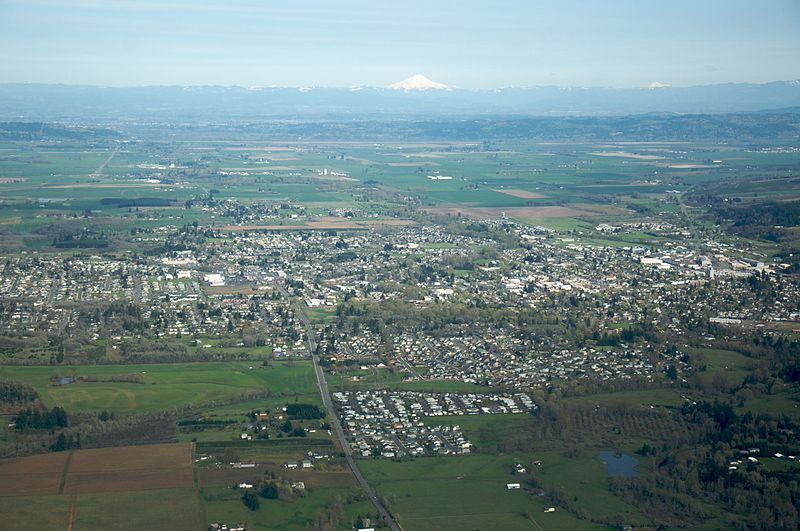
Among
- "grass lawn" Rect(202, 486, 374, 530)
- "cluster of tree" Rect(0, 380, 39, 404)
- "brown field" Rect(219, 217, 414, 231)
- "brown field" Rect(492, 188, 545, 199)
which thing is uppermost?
"brown field" Rect(492, 188, 545, 199)

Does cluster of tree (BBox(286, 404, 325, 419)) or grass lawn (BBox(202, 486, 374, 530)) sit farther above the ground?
cluster of tree (BBox(286, 404, 325, 419))

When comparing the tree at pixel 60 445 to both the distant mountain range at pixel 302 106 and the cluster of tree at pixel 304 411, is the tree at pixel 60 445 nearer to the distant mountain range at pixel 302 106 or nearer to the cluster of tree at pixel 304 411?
the cluster of tree at pixel 304 411

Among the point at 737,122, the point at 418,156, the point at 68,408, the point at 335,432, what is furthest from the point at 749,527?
the point at 737,122

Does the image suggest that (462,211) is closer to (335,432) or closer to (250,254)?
(250,254)

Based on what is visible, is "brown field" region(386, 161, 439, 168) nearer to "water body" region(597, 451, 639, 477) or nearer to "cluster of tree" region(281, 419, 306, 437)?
"cluster of tree" region(281, 419, 306, 437)

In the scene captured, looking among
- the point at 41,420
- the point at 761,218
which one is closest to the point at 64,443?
the point at 41,420

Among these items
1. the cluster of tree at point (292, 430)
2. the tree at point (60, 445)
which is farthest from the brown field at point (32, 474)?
the cluster of tree at point (292, 430)

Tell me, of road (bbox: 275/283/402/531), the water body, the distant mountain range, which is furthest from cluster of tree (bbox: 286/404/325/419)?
the distant mountain range
